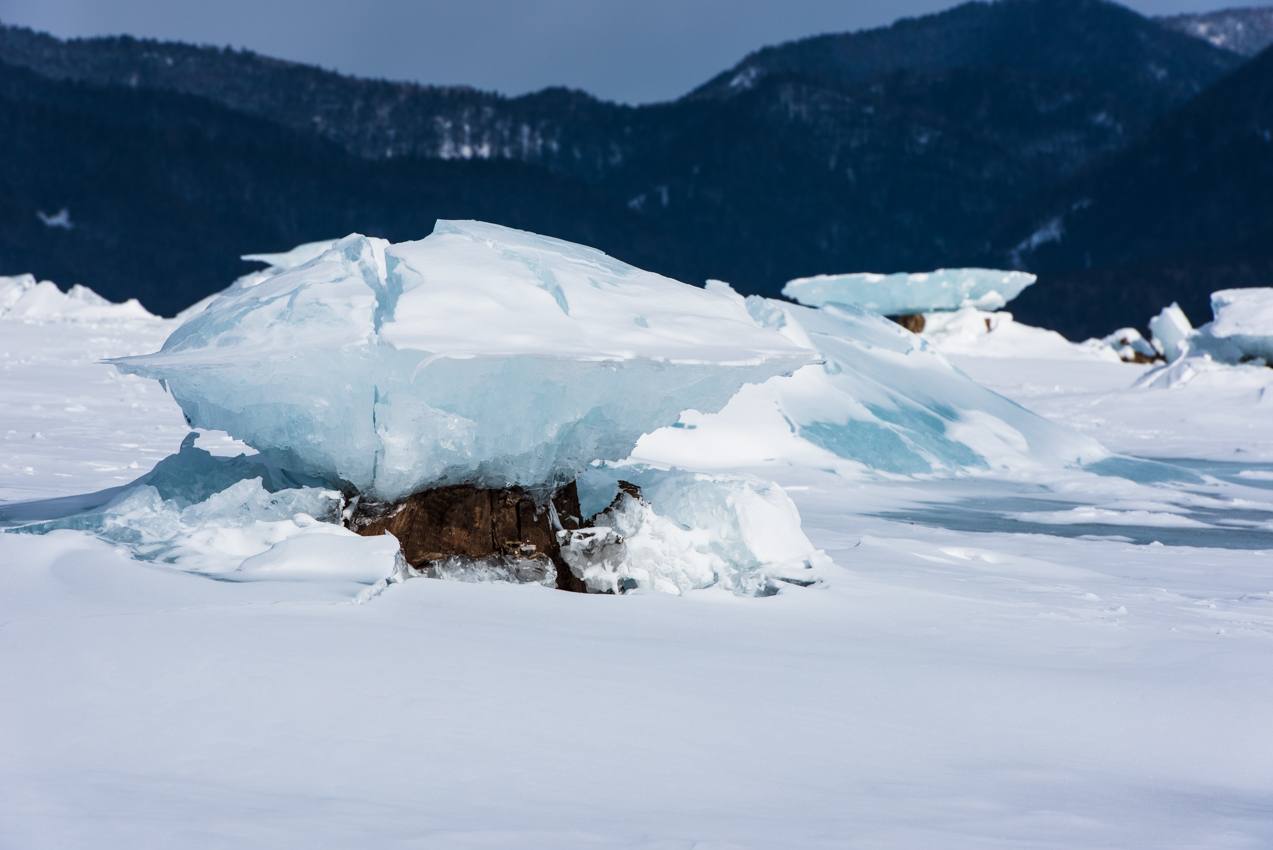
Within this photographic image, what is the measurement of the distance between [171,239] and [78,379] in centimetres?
5611

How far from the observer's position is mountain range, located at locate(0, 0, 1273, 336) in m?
58.8

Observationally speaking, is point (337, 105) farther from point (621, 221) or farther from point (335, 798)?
point (335, 798)

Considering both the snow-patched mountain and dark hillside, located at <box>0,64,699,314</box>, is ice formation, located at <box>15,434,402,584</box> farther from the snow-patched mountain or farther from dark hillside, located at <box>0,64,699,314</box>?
the snow-patched mountain

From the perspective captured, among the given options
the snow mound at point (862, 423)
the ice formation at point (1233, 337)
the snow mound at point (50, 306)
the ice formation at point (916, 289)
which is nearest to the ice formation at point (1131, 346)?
the ice formation at point (916, 289)

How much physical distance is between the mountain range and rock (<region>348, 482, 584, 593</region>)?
5138 cm

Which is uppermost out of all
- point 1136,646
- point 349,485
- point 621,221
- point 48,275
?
point 621,221

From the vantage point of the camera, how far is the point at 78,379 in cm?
952

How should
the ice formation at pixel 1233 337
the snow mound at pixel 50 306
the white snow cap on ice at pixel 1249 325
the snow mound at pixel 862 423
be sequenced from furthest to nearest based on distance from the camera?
the snow mound at pixel 50 306
the white snow cap on ice at pixel 1249 325
the ice formation at pixel 1233 337
the snow mound at pixel 862 423

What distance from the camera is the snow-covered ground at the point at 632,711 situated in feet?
4.88

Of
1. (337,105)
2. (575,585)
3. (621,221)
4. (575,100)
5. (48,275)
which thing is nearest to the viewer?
(575,585)

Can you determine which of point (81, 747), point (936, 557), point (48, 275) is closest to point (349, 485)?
point (81, 747)

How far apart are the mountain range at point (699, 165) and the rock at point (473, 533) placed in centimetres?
5138

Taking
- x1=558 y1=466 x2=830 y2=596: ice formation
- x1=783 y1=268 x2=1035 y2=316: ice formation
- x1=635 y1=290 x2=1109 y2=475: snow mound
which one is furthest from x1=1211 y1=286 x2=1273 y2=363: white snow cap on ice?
x1=558 y1=466 x2=830 y2=596: ice formation

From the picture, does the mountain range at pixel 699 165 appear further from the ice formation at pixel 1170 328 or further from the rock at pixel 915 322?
the rock at pixel 915 322
